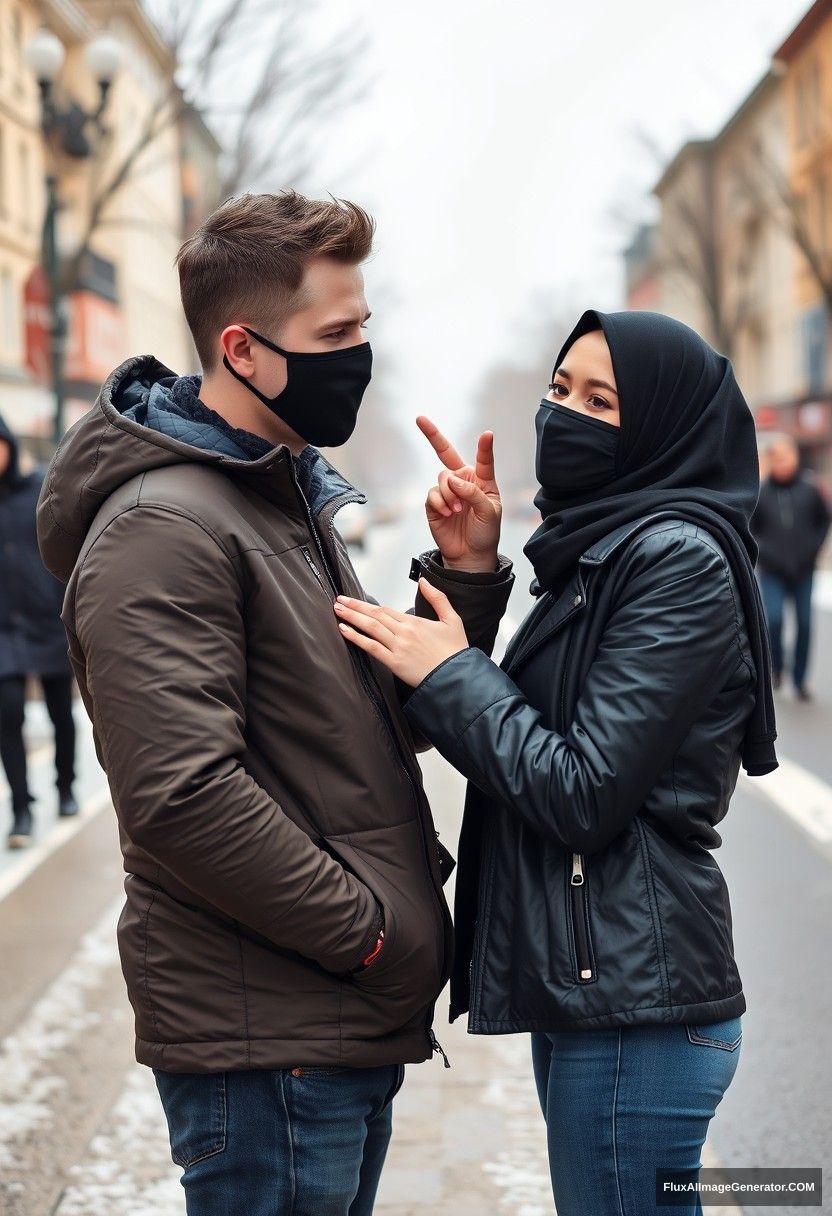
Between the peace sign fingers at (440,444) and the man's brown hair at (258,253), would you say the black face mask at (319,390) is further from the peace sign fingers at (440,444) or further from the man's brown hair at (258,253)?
the peace sign fingers at (440,444)

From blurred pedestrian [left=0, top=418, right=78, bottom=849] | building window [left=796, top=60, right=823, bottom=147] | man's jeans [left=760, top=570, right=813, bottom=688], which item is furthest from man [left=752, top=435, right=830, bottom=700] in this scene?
building window [left=796, top=60, right=823, bottom=147]

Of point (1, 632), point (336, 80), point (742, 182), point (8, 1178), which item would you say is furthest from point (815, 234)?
point (8, 1178)

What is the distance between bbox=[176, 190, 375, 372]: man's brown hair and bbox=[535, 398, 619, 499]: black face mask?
43 centimetres

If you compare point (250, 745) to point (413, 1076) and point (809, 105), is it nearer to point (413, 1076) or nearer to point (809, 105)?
point (413, 1076)

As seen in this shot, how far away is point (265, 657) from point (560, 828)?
0.51 m

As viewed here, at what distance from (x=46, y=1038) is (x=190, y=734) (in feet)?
10.7

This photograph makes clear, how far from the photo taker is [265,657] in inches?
81.3

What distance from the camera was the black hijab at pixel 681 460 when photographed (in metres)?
2.24

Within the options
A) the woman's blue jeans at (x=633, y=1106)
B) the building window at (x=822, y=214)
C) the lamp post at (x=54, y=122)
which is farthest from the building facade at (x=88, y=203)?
the building window at (x=822, y=214)

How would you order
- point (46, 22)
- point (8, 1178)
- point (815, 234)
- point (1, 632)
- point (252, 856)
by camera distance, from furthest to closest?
point (815, 234) → point (46, 22) → point (1, 632) → point (8, 1178) → point (252, 856)

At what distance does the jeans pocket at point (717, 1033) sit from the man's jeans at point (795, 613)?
9.23 m

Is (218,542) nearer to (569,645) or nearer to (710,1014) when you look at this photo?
(569,645)

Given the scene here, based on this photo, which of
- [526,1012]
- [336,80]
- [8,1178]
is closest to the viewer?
[526,1012]

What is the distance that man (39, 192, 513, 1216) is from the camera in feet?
6.33
